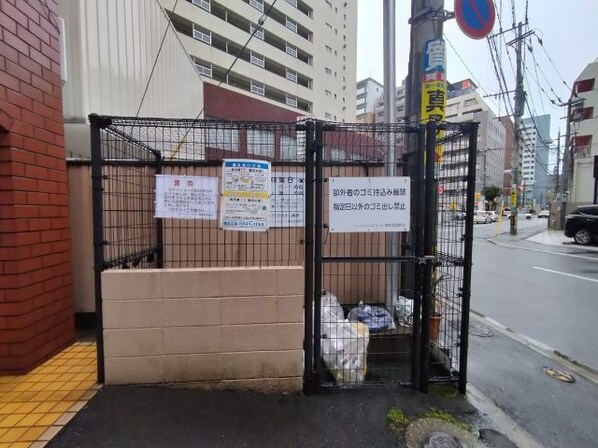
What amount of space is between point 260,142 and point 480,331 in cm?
386

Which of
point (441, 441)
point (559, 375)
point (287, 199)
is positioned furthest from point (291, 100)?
point (441, 441)

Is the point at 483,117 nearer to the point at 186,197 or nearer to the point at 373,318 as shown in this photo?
the point at 373,318

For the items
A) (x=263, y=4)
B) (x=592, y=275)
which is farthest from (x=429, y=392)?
(x=263, y=4)

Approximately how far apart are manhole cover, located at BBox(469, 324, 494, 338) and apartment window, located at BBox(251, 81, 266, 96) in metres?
28.5

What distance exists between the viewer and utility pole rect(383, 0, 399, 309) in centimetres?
396

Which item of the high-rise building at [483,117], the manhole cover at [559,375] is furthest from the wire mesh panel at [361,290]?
the high-rise building at [483,117]

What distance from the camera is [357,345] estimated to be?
118 inches

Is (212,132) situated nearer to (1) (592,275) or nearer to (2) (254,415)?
(2) (254,415)

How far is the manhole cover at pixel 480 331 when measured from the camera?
14.5 ft

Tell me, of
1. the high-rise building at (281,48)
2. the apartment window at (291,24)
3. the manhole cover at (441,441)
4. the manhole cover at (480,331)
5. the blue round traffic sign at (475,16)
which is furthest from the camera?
the apartment window at (291,24)

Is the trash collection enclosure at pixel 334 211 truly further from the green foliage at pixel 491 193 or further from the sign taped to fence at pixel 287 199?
the green foliage at pixel 491 193

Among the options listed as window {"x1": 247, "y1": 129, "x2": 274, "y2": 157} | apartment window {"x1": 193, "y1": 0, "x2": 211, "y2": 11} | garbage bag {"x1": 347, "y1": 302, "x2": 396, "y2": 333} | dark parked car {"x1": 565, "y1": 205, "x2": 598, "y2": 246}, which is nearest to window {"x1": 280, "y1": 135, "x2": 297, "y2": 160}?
window {"x1": 247, "y1": 129, "x2": 274, "y2": 157}

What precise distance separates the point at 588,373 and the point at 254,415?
3.47 metres

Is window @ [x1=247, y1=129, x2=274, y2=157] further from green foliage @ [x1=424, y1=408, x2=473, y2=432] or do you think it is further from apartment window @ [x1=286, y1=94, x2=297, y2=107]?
apartment window @ [x1=286, y1=94, x2=297, y2=107]
